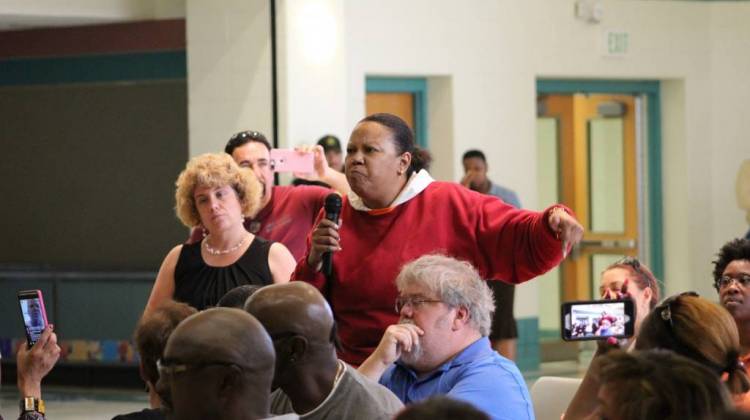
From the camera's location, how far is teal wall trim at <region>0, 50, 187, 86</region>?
35.1ft

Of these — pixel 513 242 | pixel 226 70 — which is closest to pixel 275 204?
pixel 513 242

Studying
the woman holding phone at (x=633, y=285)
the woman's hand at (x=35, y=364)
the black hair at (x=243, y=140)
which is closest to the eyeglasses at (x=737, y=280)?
the woman holding phone at (x=633, y=285)

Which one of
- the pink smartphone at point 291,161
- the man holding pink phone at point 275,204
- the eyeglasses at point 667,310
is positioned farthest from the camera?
the pink smartphone at point 291,161

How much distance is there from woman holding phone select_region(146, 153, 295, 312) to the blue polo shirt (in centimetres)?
137

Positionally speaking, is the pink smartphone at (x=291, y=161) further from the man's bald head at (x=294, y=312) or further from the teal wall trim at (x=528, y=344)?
the teal wall trim at (x=528, y=344)

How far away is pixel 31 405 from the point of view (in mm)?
4293

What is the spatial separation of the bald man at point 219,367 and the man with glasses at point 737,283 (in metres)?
A: 2.19

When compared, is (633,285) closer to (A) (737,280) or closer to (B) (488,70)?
(A) (737,280)

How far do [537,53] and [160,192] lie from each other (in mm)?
3106

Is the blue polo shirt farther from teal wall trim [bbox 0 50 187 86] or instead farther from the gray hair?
teal wall trim [bbox 0 50 187 86]

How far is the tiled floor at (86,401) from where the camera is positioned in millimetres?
9594

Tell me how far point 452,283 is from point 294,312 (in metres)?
0.93

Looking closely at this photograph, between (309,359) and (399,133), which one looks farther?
(399,133)

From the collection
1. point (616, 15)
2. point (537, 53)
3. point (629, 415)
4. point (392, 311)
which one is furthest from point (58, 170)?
point (629, 415)
